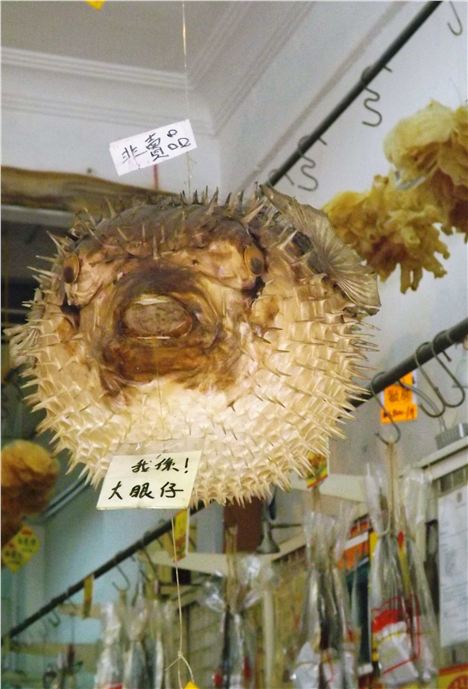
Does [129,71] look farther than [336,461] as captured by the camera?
Yes

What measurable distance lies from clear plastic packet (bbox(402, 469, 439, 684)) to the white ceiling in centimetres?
161

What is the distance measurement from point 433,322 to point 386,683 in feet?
2.52

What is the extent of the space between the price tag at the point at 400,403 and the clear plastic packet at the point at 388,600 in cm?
18

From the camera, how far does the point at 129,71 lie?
3432 mm

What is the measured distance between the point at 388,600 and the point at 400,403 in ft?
1.37

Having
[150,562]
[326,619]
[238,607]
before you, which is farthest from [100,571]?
[326,619]

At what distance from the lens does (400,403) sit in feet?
7.39

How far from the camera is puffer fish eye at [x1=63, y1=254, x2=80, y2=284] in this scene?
112 centimetres

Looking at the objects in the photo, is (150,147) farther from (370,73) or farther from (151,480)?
(370,73)

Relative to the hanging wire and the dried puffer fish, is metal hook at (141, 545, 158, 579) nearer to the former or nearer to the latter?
the hanging wire

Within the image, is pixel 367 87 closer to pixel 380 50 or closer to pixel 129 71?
pixel 380 50

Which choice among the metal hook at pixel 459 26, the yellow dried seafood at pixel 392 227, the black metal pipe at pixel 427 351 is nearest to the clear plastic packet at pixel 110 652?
the black metal pipe at pixel 427 351

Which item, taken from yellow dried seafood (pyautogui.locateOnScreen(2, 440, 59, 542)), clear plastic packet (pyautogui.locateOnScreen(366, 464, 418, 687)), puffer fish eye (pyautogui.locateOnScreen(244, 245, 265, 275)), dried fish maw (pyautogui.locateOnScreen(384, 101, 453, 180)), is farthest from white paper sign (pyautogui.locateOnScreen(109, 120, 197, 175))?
yellow dried seafood (pyautogui.locateOnScreen(2, 440, 59, 542))

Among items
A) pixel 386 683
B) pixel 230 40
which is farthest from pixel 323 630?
pixel 230 40
